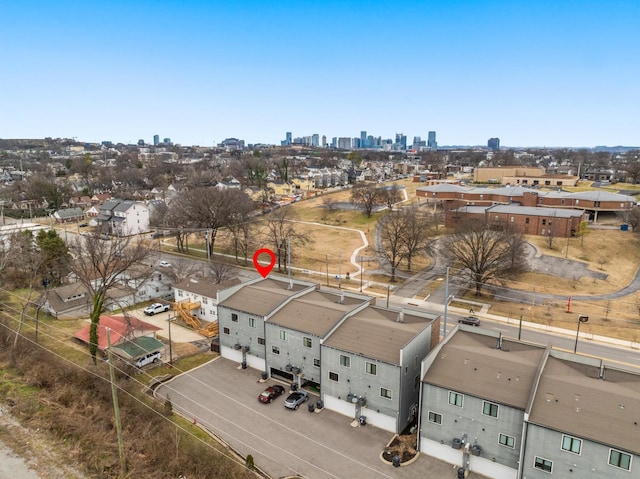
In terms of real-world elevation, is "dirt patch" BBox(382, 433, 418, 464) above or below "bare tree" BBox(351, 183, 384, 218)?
below

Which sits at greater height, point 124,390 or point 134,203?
point 134,203

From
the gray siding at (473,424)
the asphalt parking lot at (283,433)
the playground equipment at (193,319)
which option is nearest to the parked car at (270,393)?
the asphalt parking lot at (283,433)

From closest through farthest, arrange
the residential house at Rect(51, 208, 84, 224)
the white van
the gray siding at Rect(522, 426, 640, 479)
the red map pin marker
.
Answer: the gray siding at Rect(522, 426, 640, 479) < the white van < the red map pin marker < the residential house at Rect(51, 208, 84, 224)

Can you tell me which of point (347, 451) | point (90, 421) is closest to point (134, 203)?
point (90, 421)

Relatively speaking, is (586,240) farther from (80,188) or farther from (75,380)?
(80,188)

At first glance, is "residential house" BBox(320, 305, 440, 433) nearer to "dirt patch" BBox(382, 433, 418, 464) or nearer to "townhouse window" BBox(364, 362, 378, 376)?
"townhouse window" BBox(364, 362, 378, 376)

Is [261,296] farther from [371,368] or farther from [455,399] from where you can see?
[455,399]

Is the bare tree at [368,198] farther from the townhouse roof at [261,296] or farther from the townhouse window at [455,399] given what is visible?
the townhouse window at [455,399]

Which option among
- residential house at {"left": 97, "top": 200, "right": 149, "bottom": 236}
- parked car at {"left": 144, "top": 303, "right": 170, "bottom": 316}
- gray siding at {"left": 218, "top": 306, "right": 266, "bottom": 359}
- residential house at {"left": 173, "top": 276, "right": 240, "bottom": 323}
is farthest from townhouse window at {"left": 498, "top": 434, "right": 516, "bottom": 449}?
residential house at {"left": 97, "top": 200, "right": 149, "bottom": 236}
